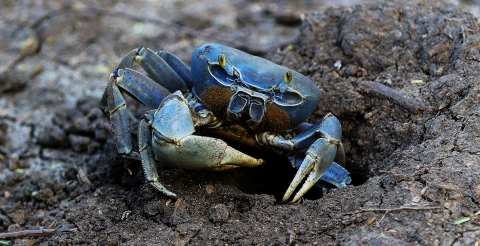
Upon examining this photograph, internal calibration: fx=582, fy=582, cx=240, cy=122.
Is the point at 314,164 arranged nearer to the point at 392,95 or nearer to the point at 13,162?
the point at 392,95

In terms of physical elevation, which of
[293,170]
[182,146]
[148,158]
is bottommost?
[293,170]

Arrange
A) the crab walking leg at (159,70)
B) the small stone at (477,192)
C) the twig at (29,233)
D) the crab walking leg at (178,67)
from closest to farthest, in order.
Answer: the small stone at (477,192) → the twig at (29,233) → the crab walking leg at (159,70) → the crab walking leg at (178,67)

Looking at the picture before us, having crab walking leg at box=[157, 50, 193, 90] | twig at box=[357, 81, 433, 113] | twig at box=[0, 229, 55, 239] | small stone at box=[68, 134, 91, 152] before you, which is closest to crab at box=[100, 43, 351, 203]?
crab walking leg at box=[157, 50, 193, 90]

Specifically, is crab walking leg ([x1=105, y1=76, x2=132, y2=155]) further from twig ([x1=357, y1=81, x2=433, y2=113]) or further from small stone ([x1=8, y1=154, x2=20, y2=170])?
twig ([x1=357, y1=81, x2=433, y2=113])

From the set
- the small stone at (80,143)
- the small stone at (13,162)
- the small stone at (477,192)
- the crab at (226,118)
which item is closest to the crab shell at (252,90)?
the crab at (226,118)

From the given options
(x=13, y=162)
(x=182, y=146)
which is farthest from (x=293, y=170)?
(x=13, y=162)

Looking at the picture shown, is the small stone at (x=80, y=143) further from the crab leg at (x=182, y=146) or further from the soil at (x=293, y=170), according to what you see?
the crab leg at (x=182, y=146)

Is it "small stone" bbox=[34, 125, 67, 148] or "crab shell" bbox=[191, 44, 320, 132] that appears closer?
"crab shell" bbox=[191, 44, 320, 132]

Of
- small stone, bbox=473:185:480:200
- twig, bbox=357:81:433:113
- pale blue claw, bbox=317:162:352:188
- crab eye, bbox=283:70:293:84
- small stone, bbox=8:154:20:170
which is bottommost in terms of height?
small stone, bbox=8:154:20:170
